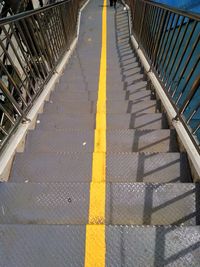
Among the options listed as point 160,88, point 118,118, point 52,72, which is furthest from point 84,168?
point 52,72

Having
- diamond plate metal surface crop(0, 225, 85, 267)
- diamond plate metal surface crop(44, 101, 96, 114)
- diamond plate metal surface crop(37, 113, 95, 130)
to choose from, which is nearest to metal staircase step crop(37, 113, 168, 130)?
diamond plate metal surface crop(37, 113, 95, 130)

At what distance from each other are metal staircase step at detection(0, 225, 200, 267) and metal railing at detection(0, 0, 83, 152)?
1049 millimetres

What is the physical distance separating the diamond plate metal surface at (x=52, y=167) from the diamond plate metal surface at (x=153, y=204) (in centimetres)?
47

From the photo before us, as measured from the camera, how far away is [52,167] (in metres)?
2.82

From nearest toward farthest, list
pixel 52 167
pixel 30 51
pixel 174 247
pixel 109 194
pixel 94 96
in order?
1. pixel 174 247
2. pixel 109 194
3. pixel 52 167
4. pixel 30 51
5. pixel 94 96

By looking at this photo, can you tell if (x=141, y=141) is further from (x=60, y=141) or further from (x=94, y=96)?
(x=94, y=96)

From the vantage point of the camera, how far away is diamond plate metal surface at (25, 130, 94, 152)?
3.22m

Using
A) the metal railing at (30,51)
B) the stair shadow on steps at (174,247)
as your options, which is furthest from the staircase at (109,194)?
the metal railing at (30,51)

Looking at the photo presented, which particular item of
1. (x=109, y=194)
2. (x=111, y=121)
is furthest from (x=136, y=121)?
(x=109, y=194)

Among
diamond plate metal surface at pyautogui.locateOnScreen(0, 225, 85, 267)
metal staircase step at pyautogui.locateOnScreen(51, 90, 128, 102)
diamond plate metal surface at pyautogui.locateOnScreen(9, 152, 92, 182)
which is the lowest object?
diamond plate metal surface at pyautogui.locateOnScreen(0, 225, 85, 267)

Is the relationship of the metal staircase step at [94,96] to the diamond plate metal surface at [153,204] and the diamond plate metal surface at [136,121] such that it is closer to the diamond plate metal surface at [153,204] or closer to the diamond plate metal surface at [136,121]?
the diamond plate metal surface at [136,121]

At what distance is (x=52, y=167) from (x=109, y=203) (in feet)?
2.38

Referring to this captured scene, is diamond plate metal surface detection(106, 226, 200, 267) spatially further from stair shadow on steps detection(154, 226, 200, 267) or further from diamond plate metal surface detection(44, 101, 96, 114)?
diamond plate metal surface detection(44, 101, 96, 114)

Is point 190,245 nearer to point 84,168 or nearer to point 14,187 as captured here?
point 84,168
